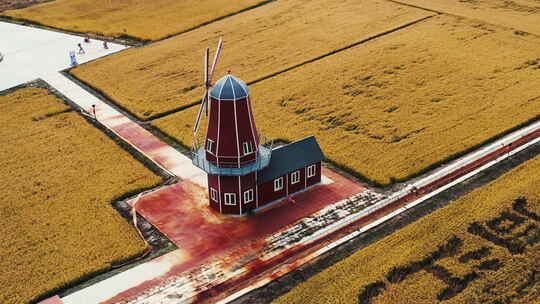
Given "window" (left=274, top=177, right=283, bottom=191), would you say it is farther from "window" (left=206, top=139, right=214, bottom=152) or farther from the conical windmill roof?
the conical windmill roof

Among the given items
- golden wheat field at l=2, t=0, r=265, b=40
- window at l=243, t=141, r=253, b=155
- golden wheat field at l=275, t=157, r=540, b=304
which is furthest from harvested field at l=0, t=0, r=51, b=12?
golden wheat field at l=275, t=157, r=540, b=304

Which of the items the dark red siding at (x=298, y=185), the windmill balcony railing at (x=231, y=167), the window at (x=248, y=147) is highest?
the window at (x=248, y=147)

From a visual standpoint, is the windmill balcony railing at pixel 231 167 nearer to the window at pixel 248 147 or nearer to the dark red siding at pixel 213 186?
the window at pixel 248 147

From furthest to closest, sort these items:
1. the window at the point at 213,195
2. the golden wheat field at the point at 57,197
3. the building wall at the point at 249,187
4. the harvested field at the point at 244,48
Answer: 1. the harvested field at the point at 244,48
2. the window at the point at 213,195
3. the building wall at the point at 249,187
4. the golden wheat field at the point at 57,197

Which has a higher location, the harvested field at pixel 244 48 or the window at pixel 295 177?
the harvested field at pixel 244 48

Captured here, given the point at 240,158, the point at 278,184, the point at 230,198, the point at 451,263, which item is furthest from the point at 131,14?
the point at 451,263

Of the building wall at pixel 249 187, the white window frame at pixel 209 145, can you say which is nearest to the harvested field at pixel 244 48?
the white window frame at pixel 209 145

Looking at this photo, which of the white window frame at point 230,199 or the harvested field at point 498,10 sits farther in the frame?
the harvested field at point 498,10
